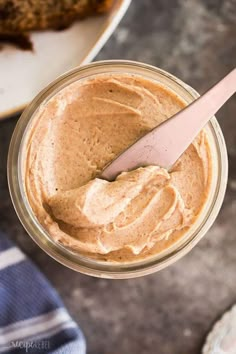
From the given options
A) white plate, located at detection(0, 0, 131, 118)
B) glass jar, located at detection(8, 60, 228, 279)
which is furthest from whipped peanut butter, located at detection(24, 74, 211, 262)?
white plate, located at detection(0, 0, 131, 118)

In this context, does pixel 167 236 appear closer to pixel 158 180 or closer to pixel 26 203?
pixel 158 180

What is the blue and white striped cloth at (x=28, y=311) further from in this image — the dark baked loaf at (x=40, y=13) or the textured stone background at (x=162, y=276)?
the dark baked loaf at (x=40, y=13)

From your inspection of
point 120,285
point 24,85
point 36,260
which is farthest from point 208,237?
point 24,85

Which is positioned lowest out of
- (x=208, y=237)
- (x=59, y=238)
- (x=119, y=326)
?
(x=119, y=326)

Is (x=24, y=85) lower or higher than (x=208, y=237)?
higher

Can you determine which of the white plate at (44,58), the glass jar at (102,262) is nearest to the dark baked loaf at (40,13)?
the white plate at (44,58)

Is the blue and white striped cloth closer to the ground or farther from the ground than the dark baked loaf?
closer to the ground

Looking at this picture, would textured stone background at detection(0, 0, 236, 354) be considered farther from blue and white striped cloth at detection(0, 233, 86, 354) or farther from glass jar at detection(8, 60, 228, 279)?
glass jar at detection(8, 60, 228, 279)
